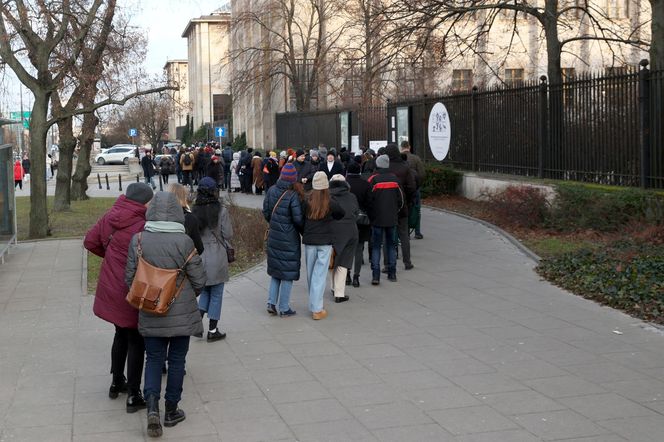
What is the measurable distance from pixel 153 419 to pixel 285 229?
12.7ft

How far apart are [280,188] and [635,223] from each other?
263 inches

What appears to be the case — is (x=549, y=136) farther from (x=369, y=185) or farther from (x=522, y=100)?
(x=369, y=185)

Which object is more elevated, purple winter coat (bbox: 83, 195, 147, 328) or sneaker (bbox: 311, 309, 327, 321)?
purple winter coat (bbox: 83, 195, 147, 328)

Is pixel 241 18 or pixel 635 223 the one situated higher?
pixel 241 18

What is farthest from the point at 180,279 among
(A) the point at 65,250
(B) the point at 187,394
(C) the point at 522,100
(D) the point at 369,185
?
(C) the point at 522,100

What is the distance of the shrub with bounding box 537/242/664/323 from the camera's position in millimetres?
9938

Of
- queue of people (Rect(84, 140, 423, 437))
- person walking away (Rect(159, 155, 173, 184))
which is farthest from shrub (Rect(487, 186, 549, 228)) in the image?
person walking away (Rect(159, 155, 173, 184))

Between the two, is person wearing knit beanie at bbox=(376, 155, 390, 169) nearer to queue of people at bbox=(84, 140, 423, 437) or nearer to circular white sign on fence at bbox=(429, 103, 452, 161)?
queue of people at bbox=(84, 140, 423, 437)

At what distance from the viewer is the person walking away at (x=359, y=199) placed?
11766mm

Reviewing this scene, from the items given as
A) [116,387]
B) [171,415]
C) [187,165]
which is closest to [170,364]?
[171,415]

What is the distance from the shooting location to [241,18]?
138 feet

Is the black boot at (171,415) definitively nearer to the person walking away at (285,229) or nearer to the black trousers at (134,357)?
the black trousers at (134,357)

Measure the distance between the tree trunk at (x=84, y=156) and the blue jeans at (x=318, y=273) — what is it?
18318mm

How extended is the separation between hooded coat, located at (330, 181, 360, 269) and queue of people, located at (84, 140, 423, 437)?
0.04 feet
